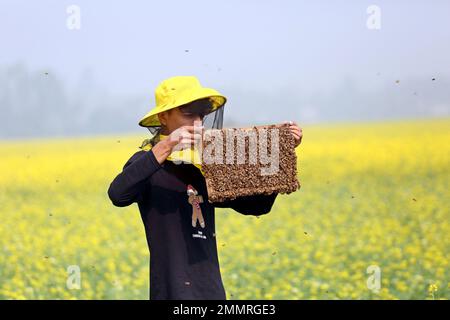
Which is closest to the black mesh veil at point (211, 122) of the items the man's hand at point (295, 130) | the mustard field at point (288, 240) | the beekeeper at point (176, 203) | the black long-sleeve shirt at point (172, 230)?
the beekeeper at point (176, 203)

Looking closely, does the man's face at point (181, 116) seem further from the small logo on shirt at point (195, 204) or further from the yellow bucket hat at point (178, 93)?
the small logo on shirt at point (195, 204)

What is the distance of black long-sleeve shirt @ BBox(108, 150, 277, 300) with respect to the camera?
376 centimetres

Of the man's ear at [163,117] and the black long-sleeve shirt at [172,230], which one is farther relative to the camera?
the man's ear at [163,117]

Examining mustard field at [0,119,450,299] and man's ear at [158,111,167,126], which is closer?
man's ear at [158,111,167,126]

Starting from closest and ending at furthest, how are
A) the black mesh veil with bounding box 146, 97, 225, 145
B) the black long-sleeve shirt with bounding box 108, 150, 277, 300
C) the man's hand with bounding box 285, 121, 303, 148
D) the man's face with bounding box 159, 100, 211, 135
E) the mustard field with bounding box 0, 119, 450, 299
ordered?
the black long-sleeve shirt with bounding box 108, 150, 277, 300
the man's face with bounding box 159, 100, 211, 135
the man's hand with bounding box 285, 121, 303, 148
the black mesh veil with bounding box 146, 97, 225, 145
the mustard field with bounding box 0, 119, 450, 299

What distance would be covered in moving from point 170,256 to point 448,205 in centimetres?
845

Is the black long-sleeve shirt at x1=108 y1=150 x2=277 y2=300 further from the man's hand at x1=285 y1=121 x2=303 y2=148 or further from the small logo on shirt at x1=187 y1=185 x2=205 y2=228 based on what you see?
the man's hand at x1=285 y1=121 x2=303 y2=148

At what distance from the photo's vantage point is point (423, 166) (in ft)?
52.0

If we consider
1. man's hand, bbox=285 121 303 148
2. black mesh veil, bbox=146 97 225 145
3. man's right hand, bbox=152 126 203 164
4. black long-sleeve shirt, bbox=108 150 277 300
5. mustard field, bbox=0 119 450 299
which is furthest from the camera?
mustard field, bbox=0 119 450 299

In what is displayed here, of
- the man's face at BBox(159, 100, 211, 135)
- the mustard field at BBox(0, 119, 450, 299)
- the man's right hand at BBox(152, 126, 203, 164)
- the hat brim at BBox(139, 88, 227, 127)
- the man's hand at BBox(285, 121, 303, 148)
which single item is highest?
the hat brim at BBox(139, 88, 227, 127)

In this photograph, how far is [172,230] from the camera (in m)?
3.82

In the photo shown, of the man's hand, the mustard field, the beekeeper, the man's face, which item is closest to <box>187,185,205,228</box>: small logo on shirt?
the beekeeper

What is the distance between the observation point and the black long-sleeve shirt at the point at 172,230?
12.3ft
